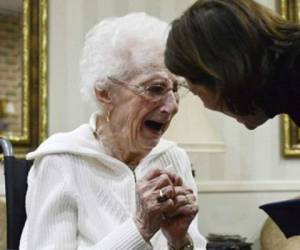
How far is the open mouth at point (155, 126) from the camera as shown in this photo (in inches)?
69.7

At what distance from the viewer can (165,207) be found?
4.77ft

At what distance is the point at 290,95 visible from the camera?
40.7 inches

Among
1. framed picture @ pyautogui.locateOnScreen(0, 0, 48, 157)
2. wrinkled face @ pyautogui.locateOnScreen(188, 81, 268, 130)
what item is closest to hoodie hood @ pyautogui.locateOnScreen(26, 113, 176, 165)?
wrinkled face @ pyautogui.locateOnScreen(188, 81, 268, 130)

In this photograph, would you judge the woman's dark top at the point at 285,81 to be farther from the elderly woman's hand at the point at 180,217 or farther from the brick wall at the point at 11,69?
the brick wall at the point at 11,69

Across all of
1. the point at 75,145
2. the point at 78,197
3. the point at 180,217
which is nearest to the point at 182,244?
the point at 180,217

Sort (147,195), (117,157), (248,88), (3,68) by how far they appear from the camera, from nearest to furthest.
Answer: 1. (248,88)
2. (147,195)
3. (117,157)
4. (3,68)

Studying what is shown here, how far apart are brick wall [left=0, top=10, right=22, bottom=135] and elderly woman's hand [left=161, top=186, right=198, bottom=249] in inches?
60.6

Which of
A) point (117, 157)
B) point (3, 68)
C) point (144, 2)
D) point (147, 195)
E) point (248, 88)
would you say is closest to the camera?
point (248, 88)

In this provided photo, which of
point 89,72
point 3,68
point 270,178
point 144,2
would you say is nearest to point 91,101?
point 89,72

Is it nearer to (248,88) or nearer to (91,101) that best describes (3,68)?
(91,101)

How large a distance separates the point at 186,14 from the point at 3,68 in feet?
6.47

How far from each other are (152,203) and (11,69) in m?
1.67

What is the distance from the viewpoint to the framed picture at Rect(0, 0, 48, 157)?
9.49 feet

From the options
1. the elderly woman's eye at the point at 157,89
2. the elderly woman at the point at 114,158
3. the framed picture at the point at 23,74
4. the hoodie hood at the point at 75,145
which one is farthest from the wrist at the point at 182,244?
the framed picture at the point at 23,74
